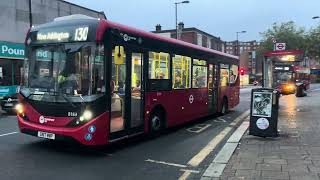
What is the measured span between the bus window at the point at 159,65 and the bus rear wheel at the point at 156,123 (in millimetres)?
1003

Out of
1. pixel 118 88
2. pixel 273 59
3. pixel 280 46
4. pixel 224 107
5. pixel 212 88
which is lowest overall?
pixel 224 107

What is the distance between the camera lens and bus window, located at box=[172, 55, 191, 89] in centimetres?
1431

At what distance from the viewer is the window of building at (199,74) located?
16.1 meters

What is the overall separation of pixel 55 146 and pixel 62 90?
167cm

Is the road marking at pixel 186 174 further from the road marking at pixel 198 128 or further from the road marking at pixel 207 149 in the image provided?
the road marking at pixel 198 128

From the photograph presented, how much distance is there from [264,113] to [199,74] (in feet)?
15.3

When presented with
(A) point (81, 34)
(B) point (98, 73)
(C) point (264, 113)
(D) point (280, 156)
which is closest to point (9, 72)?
(A) point (81, 34)

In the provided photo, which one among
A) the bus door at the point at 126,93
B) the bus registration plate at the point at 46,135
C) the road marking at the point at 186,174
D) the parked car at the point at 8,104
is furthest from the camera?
the parked car at the point at 8,104

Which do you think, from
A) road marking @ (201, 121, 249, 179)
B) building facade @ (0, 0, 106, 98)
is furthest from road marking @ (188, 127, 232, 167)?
building facade @ (0, 0, 106, 98)

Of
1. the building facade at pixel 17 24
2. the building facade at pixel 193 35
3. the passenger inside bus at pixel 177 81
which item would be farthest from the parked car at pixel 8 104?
the building facade at pixel 193 35

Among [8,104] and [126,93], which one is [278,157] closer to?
[126,93]

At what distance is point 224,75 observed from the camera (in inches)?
797

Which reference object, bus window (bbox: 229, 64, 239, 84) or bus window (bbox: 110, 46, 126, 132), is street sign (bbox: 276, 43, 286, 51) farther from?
bus window (bbox: 110, 46, 126, 132)

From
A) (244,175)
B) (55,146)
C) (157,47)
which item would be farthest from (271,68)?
(244,175)
